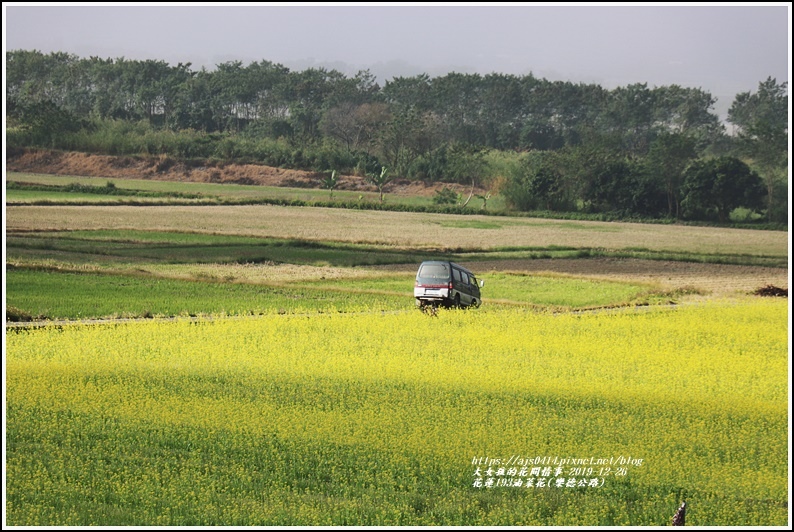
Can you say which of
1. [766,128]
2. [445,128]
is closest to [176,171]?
[445,128]

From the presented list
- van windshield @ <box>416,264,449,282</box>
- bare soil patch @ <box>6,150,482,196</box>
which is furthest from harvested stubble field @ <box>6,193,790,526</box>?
bare soil patch @ <box>6,150,482,196</box>

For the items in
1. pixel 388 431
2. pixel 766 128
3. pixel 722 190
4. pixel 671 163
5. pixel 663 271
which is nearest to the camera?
pixel 388 431

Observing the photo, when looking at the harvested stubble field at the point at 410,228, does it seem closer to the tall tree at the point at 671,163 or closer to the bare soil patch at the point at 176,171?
the tall tree at the point at 671,163

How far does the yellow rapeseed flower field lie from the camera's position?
32.6ft

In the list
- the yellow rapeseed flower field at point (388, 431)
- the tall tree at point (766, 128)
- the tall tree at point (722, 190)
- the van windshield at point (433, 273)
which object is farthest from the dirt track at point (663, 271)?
the yellow rapeseed flower field at point (388, 431)

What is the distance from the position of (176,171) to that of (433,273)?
92.9 ft

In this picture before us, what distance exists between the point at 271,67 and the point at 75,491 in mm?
48157

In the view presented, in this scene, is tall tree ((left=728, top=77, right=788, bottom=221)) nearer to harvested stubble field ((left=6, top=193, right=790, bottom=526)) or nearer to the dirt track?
the dirt track

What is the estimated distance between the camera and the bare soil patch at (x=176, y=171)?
4512 cm

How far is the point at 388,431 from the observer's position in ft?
39.6

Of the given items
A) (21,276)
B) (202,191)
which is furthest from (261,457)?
(202,191)

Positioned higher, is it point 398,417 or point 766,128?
point 766,128

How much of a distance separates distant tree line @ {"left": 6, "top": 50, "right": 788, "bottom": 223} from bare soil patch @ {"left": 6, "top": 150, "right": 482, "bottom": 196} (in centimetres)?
47

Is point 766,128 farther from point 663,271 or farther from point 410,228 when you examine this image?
point 410,228
